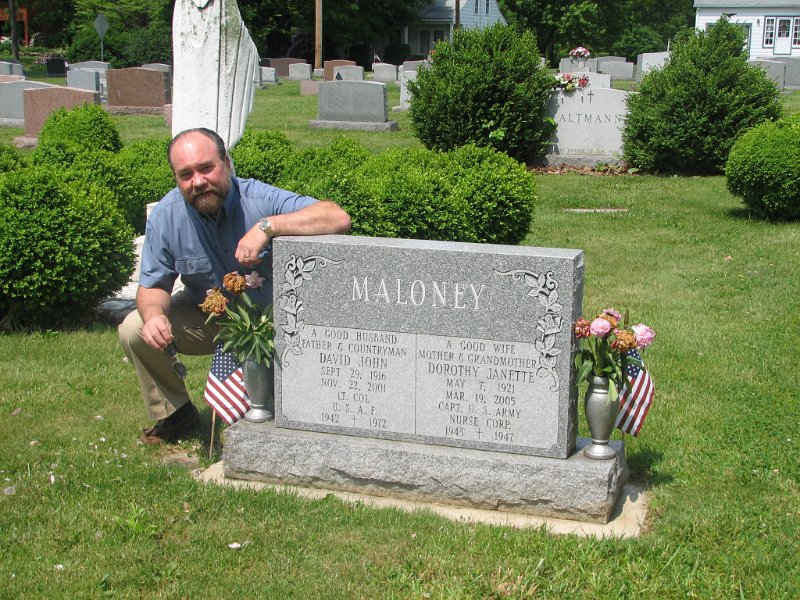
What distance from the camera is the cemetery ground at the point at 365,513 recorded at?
384 cm

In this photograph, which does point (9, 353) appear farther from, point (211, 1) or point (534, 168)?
point (534, 168)

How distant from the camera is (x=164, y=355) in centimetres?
519

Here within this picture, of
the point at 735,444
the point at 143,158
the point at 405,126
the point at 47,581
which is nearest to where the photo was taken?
the point at 47,581

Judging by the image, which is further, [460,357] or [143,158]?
[143,158]

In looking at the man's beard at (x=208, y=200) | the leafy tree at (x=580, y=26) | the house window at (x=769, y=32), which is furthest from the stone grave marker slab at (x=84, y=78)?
the house window at (x=769, y=32)

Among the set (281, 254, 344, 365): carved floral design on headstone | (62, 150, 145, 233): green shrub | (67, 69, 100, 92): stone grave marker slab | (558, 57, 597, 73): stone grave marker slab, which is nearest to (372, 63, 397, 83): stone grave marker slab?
(558, 57, 597, 73): stone grave marker slab

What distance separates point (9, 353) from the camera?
7.12 metres

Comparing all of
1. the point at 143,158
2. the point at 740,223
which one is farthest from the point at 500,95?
the point at 143,158

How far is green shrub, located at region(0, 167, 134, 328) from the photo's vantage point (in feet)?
23.9

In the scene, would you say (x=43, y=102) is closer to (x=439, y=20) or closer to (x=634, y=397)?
(x=634, y=397)

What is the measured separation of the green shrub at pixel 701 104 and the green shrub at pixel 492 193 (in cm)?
628

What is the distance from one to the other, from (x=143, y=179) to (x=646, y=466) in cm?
722

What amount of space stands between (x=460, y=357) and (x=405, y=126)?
17.7 metres

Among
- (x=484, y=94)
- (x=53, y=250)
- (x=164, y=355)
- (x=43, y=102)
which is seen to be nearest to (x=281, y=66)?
(x=43, y=102)
